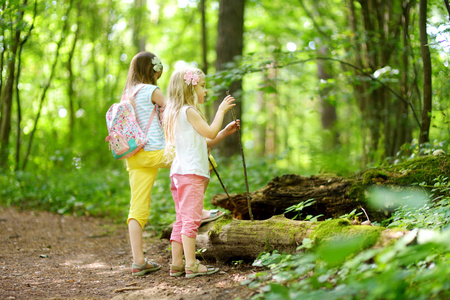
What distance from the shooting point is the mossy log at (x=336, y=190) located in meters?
3.47

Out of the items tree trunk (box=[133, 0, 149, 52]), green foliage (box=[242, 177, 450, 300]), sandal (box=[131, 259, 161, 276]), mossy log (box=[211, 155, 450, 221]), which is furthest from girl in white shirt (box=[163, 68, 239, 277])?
tree trunk (box=[133, 0, 149, 52])

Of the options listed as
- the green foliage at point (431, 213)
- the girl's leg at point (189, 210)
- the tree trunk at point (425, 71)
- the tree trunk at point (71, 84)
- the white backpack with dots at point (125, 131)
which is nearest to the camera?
the green foliage at point (431, 213)

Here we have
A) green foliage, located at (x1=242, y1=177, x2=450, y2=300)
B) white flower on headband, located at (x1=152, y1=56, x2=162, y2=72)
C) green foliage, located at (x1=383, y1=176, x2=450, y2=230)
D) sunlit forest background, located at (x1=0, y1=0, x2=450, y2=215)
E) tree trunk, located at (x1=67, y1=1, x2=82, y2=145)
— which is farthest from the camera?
tree trunk, located at (x1=67, y1=1, x2=82, y2=145)

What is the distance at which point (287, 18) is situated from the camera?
16719 mm

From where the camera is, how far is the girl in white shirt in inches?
126

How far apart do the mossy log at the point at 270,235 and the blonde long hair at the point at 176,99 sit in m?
0.89

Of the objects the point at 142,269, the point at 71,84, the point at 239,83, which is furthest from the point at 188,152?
the point at 71,84

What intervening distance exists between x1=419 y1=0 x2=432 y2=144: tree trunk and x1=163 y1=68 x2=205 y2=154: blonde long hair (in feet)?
8.08

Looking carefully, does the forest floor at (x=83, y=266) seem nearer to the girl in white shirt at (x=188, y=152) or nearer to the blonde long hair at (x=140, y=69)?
the girl in white shirt at (x=188, y=152)

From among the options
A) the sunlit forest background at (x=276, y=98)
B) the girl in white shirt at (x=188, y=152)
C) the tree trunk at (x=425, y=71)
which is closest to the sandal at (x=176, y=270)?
the girl in white shirt at (x=188, y=152)

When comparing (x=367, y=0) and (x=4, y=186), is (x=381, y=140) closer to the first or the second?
(x=367, y=0)

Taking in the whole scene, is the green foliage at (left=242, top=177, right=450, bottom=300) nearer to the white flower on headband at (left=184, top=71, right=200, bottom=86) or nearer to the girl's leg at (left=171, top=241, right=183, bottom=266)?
the girl's leg at (left=171, top=241, right=183, bottom=266)

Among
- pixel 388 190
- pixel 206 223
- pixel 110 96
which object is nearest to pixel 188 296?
pixel 206 223

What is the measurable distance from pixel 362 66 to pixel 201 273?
16.9 feet
